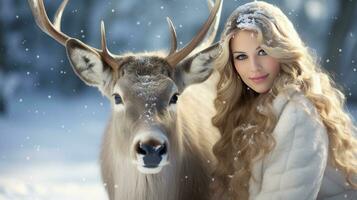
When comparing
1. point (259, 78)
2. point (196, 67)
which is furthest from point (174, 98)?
point (259, 78)

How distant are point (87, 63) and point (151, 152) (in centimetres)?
105

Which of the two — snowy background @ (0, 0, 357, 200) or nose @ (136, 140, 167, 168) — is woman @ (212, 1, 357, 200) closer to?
nose @ (136, 140, 167, 168)

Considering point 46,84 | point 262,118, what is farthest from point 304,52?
point 46,84

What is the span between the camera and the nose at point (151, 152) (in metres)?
4.46

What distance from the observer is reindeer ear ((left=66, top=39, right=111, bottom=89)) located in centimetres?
503

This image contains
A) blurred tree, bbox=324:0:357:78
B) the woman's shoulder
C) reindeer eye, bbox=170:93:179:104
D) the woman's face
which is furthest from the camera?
blurred tree, bbox=324:0:357:78

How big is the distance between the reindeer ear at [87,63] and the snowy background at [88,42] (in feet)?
19.5

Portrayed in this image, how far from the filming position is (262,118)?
4871mm

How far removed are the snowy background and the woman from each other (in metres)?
6.19

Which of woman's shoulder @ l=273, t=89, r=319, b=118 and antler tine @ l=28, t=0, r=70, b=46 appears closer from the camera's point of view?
woman's shoulder @ l=273, t=89, r=319, b=118

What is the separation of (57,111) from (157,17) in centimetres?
248

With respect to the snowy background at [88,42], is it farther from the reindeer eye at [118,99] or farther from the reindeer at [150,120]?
the reindeer eye at [118,99]

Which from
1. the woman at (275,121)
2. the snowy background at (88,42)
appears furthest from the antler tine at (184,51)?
the snowy background at (88,42)

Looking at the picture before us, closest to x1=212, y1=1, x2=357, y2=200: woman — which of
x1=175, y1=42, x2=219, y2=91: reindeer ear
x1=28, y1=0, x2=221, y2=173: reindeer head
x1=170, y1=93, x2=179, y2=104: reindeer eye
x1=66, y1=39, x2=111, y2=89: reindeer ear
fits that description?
x1=175, y1=42, x2=219, y2=91: reindeer ear
